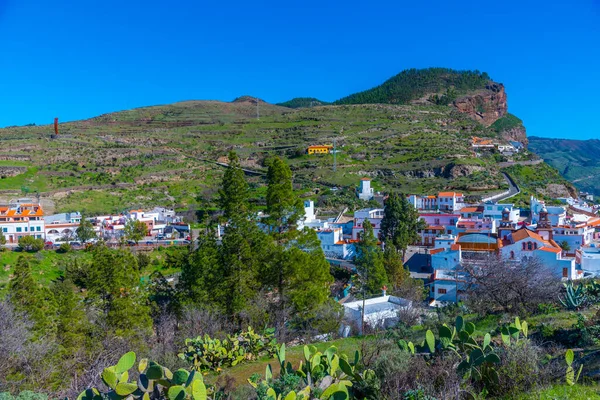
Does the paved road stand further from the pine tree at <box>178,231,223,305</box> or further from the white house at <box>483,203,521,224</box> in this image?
the pine tree at <box>178,231,223,305</box>

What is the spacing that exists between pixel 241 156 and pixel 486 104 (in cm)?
7782

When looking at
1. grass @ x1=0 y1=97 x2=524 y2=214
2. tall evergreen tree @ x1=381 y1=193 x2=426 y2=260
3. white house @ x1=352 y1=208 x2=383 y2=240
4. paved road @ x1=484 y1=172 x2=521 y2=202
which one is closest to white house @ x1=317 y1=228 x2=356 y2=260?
white house @ x1=352 y1=208 x2=383 y2=240

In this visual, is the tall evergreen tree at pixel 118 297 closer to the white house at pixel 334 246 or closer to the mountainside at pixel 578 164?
the white house at pixel 334 246

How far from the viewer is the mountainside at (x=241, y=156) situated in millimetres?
52469

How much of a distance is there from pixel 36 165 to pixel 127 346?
56172mm

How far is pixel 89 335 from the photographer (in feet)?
44.9

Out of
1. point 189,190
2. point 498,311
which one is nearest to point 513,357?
point 498,311

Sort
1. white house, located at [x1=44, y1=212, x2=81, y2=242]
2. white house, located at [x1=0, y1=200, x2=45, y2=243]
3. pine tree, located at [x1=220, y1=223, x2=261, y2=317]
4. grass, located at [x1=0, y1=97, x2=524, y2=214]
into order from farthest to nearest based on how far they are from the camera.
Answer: grass, located at [x1=0, y1=97, x2=524, y2=214]
white house, located at [x1=44, y1=212, x2=81, y2=242]
white house, located at [x1=0, y1=200, x2=45, y2=243]
pine tree, located at [x1=220, y1=223, x2=261, y2=317]

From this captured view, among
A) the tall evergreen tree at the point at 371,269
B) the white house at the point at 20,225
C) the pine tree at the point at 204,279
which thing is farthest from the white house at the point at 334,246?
the white house at the point at 20,225

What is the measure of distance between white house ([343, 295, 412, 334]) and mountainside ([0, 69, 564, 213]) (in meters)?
30.1

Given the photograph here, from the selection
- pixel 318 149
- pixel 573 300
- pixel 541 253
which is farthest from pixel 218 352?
pixel 318 149

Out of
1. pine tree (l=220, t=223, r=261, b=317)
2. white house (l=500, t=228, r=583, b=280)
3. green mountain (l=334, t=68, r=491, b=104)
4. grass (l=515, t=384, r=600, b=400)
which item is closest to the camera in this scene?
grass (l=515, t=384, r=600, b=400)

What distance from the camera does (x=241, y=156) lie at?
70.3 m

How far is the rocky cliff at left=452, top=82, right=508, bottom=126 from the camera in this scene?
113688 mm
